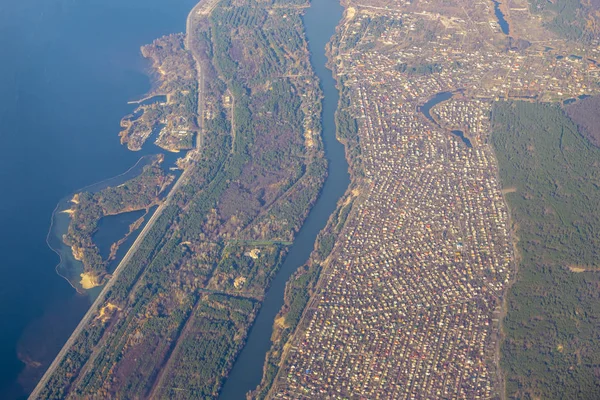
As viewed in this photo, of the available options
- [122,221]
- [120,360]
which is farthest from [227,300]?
[122,221]

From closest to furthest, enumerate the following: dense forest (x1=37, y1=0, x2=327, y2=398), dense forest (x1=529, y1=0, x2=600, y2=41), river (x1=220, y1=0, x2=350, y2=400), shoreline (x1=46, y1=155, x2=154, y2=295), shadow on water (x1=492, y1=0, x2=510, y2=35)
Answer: dense forest (x1=37, y1=0, x2=327, y2=398) → river (x1=220, y1=0, x2=350, y2=400) → shoreline (x1=46, y1=155, x2=154, y2=295) → dense forest (x1=529, y1=0, x2=600, y2=41) → shadow on water (x1=492, y1=0, x2=510, y2=35)

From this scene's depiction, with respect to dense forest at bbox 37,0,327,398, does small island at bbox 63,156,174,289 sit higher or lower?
higher

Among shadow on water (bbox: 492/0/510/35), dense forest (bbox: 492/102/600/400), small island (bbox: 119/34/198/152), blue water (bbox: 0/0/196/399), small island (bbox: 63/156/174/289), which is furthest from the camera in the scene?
shadow on water (bbox: 492/0/510/35)

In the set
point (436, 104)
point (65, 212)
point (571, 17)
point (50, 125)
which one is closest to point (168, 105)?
point (50, 125)

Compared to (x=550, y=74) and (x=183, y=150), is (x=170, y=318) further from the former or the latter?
(x=550, y=74)

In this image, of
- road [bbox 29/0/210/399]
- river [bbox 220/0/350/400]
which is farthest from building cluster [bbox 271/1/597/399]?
road [bbox 29/0/210/399]

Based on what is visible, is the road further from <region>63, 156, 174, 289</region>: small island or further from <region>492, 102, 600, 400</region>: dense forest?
<region>492, 102, 600, 400</region>: dense forest

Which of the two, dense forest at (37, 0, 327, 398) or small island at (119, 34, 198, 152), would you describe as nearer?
dense forest at (37, 0, 327, 398)
